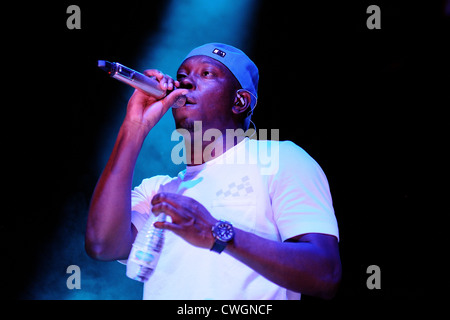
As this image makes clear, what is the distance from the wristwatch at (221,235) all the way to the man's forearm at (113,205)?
62 cm

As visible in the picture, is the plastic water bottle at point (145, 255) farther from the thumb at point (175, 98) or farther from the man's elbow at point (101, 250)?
the thumb at point (175, 98)

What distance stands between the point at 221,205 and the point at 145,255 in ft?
1.22

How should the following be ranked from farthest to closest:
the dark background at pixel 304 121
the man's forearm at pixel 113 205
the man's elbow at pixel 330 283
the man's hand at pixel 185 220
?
the dark background at pixel 304 121 → the man's forearm at pixel 113 205 → the man's elbow at pixel 330 283 → the man's hand at pixel 185 220

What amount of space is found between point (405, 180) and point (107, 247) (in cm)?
→ 196

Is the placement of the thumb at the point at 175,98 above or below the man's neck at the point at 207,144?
above

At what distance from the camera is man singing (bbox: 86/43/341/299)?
1177mm

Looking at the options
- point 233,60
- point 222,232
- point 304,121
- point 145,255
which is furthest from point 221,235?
point 304,121

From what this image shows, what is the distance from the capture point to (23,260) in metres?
2.18

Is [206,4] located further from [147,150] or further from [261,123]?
[147,150]

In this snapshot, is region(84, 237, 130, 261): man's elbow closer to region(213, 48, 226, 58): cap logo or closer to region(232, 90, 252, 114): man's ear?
region(232, 90, 252, 114): man's ear

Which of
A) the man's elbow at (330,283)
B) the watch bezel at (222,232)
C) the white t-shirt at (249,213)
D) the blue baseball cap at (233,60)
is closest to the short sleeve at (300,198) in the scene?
the white t-shirt at (249,213)

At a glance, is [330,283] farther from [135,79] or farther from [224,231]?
[135,79]

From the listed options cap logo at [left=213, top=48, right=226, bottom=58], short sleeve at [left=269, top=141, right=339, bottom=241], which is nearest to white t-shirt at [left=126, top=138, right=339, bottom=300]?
short sleeve at [left=269, top=141, right=339, bottom=241]

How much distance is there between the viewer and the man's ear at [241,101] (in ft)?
6.45
